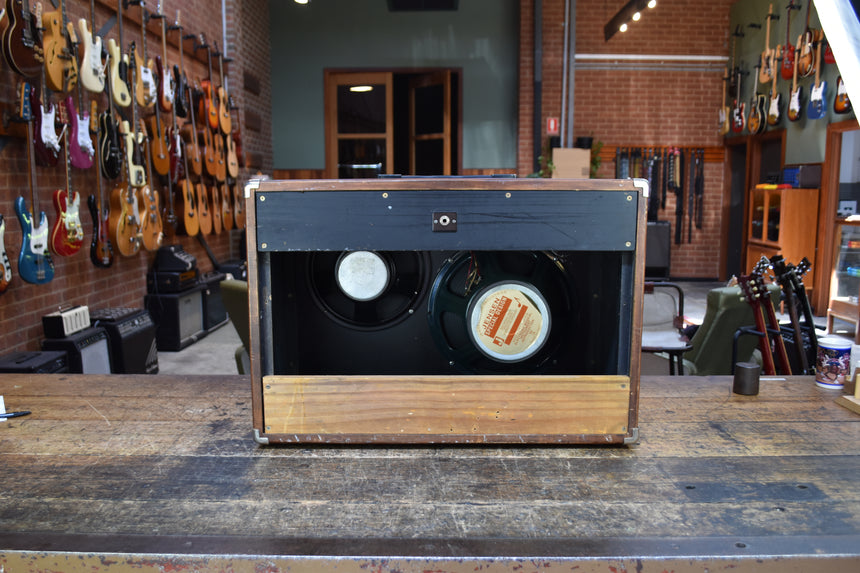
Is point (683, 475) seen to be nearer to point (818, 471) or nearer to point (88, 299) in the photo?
point (818, 471)

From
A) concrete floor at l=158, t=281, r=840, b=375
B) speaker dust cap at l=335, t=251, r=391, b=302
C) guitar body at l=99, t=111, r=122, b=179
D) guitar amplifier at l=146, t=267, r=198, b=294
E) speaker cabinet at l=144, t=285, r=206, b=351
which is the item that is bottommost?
concrete floor at l=158, t=281, r=840, b=375

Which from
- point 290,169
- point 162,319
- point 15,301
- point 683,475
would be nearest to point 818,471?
point 683,475

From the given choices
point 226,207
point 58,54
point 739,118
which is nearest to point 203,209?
point 226,207

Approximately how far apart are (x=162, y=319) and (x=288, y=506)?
474 cm

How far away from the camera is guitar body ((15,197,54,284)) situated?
3.51 metres

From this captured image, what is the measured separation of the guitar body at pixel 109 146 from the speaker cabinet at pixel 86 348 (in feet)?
3.49

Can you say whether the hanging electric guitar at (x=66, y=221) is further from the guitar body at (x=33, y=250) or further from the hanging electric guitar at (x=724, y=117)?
the hanging electric guitar at (x=724, y=117)

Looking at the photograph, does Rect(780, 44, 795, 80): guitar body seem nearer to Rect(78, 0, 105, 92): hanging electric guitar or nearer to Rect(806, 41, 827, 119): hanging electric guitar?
Rect(806, 41, 827, 119): hanging electric guitar

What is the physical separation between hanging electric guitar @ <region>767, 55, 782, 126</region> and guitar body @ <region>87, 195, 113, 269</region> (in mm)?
6712

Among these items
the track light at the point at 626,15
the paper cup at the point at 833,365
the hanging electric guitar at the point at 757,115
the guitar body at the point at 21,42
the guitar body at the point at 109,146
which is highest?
the track light at the point at 626,15

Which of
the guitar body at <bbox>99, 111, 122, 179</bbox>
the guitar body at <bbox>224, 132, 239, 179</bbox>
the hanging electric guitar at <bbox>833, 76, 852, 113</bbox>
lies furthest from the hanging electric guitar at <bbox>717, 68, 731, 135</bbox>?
the guitar body at <bbox>99, 111, 122, 179</bbox>

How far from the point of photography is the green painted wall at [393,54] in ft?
28.0

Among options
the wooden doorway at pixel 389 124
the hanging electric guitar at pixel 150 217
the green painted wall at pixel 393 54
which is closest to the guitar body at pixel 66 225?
the hanging electric guitar at pixel 150 217

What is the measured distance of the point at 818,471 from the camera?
1042mm
